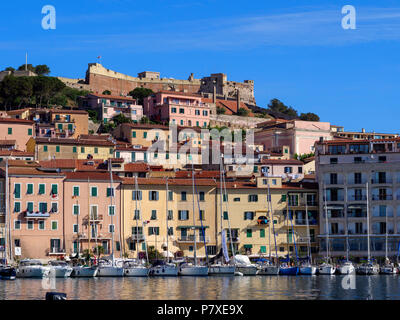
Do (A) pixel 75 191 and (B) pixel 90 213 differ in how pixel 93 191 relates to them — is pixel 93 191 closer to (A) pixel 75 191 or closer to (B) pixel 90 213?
(A) pixel 75 191

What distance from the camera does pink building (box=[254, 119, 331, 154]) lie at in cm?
11650

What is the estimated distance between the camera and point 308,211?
78.2m

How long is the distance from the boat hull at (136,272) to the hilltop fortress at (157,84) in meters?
81.7

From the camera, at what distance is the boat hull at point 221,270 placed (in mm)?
65312

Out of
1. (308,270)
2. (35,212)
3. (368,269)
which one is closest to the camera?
(308,270)

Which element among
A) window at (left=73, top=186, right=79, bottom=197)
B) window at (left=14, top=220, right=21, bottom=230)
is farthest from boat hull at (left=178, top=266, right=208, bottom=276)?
window at (left=14, top=220, right=21, bottom=230)

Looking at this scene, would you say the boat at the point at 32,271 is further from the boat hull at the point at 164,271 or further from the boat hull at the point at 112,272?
the boat hull at the point at 164,271

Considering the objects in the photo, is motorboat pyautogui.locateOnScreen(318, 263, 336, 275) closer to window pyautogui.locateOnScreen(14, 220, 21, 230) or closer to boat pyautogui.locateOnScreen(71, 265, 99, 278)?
boat pyautogui.locateOnScreen(71, 265, 99, 278)

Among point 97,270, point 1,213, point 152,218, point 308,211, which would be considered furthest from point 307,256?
point 1,213

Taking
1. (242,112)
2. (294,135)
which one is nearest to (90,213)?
(294,135)

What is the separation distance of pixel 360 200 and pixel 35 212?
2992cm

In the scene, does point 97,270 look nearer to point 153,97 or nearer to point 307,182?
point 307,182

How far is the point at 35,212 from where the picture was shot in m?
70.4

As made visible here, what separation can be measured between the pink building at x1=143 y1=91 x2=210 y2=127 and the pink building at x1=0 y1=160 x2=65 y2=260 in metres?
52.6
